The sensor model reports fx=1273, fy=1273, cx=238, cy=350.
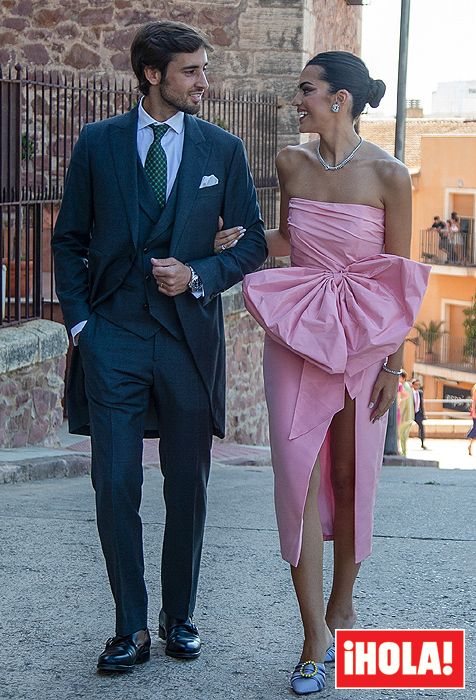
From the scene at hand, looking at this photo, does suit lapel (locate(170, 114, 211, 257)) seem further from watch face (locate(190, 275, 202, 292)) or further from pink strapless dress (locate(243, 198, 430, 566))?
pink strapless dress (locate(243, 198, 430, 566))

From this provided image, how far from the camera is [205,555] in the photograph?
492 cm

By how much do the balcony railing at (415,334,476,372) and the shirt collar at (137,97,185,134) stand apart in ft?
114

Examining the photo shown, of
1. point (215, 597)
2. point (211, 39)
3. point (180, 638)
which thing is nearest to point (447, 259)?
point (211, 39)

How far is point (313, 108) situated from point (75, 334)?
954mm

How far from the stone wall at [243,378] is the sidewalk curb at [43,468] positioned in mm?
4186

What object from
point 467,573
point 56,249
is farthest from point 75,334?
point 467,573

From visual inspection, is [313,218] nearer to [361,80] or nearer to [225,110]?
[361,80]

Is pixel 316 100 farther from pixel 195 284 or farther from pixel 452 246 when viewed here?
pixel 452 246

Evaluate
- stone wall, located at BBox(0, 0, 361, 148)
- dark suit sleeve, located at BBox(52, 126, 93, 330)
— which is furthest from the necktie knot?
stone wall, located at BBox(0, 0, 361, 148)

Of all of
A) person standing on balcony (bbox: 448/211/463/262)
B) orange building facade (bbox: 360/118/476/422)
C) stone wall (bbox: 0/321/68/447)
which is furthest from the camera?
person standing on balcony (bbox: 448/211/463/262)

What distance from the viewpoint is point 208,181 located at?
372 cm

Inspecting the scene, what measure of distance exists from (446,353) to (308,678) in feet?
116

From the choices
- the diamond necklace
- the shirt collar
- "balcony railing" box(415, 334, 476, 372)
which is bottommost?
"balcony railing" box(415, 334, 476, 372)

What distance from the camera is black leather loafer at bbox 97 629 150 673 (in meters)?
3.56
